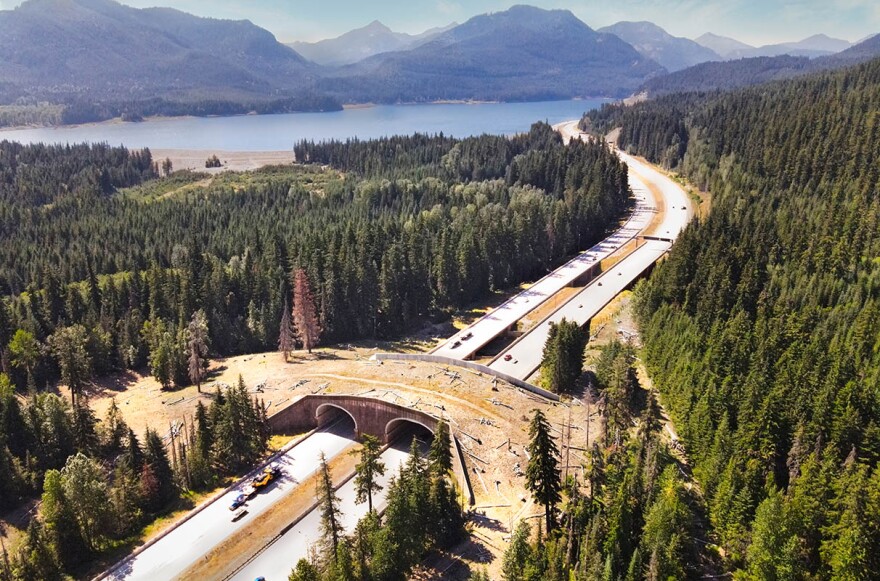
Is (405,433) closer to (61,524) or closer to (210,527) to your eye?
(210,527)

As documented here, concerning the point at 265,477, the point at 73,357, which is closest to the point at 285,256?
the point at 73,357

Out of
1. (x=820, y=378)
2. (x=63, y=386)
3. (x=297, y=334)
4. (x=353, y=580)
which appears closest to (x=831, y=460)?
(x=820, y=378)

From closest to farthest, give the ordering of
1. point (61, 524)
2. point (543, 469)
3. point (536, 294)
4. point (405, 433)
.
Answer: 1. point (543, 469)
2. point (61, 524)
3. point (405, 433)
4. point (536, 294)

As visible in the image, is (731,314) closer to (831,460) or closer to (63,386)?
(831,460)

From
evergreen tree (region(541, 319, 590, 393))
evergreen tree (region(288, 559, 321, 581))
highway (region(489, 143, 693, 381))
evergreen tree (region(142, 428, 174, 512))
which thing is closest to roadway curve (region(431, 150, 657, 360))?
highway (region(489, 143, 693, 381))

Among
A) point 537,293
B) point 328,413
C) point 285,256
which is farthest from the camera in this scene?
point 285,256
